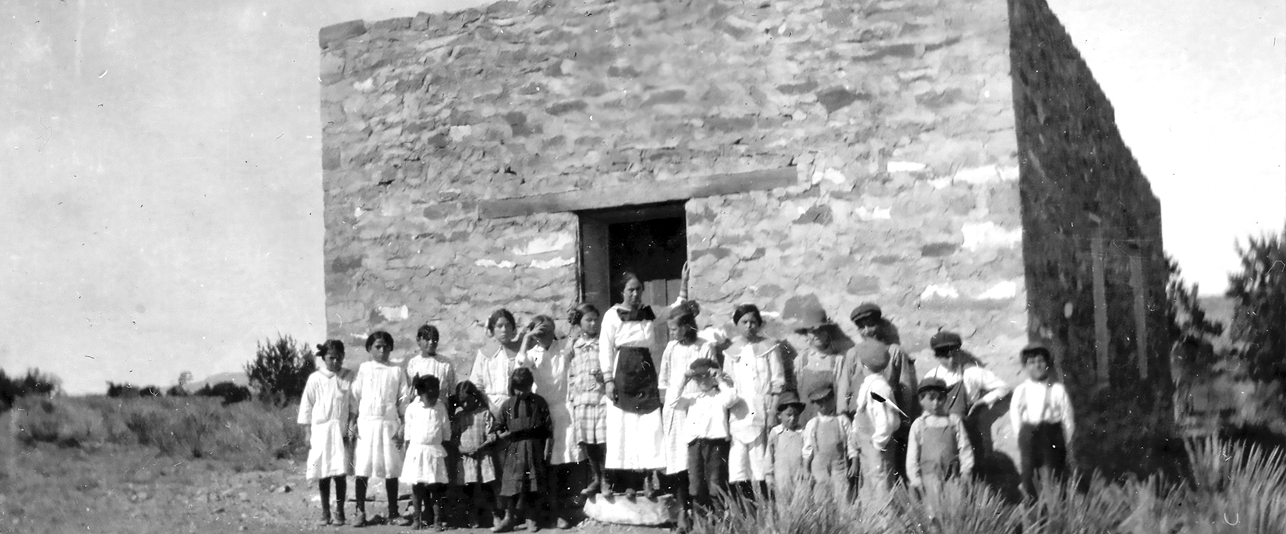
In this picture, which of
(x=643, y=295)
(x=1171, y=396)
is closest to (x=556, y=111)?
(x=643, y=295)

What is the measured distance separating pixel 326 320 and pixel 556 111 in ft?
7.46

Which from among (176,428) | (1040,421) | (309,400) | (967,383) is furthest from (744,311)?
(176,428)

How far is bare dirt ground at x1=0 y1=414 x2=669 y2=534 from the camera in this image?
25.8ft

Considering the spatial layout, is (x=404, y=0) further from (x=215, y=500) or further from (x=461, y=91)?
(x=215, y=500)

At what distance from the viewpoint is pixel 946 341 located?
22.2ft

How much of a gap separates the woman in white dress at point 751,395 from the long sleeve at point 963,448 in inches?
40.4

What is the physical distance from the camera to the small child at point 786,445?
655 cm

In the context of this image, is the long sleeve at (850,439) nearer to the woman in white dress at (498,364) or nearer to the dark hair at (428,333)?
the woman in white dress at (498,364)

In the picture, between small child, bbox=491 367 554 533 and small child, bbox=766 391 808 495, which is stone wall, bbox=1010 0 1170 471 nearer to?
small child, bbox=766 391 808 495

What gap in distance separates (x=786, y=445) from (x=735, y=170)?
1854 millimetres

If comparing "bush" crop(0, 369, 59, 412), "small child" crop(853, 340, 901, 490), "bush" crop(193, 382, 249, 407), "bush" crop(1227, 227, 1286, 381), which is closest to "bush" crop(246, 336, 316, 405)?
"bush" crop(193, 382, 249, 407)

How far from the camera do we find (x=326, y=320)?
28.4ft

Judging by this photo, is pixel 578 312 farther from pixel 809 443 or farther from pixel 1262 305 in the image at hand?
pixel 1262 305

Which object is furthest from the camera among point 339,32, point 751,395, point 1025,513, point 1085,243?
point 339,32
